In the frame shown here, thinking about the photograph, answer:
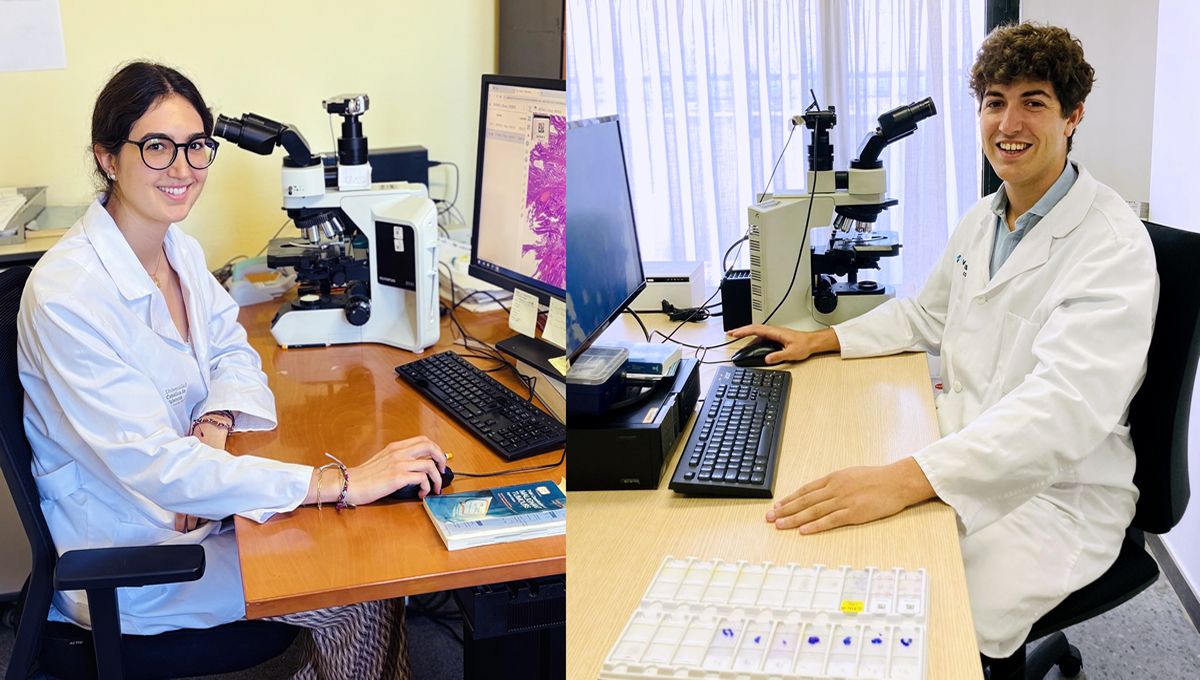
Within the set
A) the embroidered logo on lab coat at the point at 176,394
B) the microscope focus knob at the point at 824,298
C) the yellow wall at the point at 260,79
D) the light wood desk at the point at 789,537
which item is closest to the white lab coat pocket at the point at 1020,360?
the light wood desk at the point at 789,537

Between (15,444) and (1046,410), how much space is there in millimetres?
1406

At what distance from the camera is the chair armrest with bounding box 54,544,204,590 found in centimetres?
126

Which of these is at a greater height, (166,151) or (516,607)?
(166,151)

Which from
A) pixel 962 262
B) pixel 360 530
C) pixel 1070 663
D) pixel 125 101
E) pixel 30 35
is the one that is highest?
pixel 30 35

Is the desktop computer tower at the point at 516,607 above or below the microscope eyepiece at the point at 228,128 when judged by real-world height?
below

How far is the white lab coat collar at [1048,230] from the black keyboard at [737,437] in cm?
41

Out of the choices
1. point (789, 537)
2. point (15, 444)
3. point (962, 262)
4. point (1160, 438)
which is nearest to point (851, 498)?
point (789, 537)

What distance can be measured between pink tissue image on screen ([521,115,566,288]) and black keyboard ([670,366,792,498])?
1.17ft

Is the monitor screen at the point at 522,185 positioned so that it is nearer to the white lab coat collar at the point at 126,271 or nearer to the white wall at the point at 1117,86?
the white lab coat collar at the point at 126,271

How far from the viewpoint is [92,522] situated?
1.46m

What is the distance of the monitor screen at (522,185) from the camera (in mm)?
1810

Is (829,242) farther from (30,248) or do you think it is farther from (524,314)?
(30,248)

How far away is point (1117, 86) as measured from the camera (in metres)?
2.83

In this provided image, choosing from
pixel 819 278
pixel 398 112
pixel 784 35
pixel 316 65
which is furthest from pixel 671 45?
pixel 819 278
